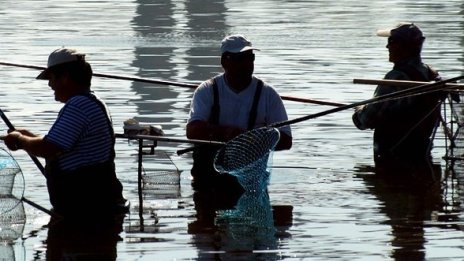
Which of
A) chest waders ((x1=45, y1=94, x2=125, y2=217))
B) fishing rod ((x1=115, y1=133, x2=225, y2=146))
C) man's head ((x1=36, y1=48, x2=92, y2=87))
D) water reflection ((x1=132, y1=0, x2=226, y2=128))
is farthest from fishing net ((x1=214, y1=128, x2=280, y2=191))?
water reflection ((x1=132, y1=0, x2=226, y2=128))

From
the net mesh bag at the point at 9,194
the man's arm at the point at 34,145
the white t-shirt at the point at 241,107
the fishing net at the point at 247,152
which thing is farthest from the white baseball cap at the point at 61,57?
the white t-shirt at the point at 241,107

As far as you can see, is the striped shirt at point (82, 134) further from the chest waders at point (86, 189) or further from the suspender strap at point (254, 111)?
the suspender strap at point (254, 111)

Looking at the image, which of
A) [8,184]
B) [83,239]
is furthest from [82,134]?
[8,184]

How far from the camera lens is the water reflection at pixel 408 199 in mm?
11352

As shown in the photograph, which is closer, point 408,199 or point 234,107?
point 234,107

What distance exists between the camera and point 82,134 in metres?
11.0

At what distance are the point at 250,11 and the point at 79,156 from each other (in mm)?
31135

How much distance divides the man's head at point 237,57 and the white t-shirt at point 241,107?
126mm

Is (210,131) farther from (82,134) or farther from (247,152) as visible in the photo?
(82,134)

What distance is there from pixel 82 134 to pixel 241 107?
227 centimetres

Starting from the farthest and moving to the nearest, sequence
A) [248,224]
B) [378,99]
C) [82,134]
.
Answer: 1. [378,99]
2. [248,224]
3. [82,134]

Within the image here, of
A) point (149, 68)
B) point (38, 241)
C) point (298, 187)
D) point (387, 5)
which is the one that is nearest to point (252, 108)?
point (298, 187)

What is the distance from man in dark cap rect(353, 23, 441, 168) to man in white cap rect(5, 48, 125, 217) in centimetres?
416

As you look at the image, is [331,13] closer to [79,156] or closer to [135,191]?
[135,191]
